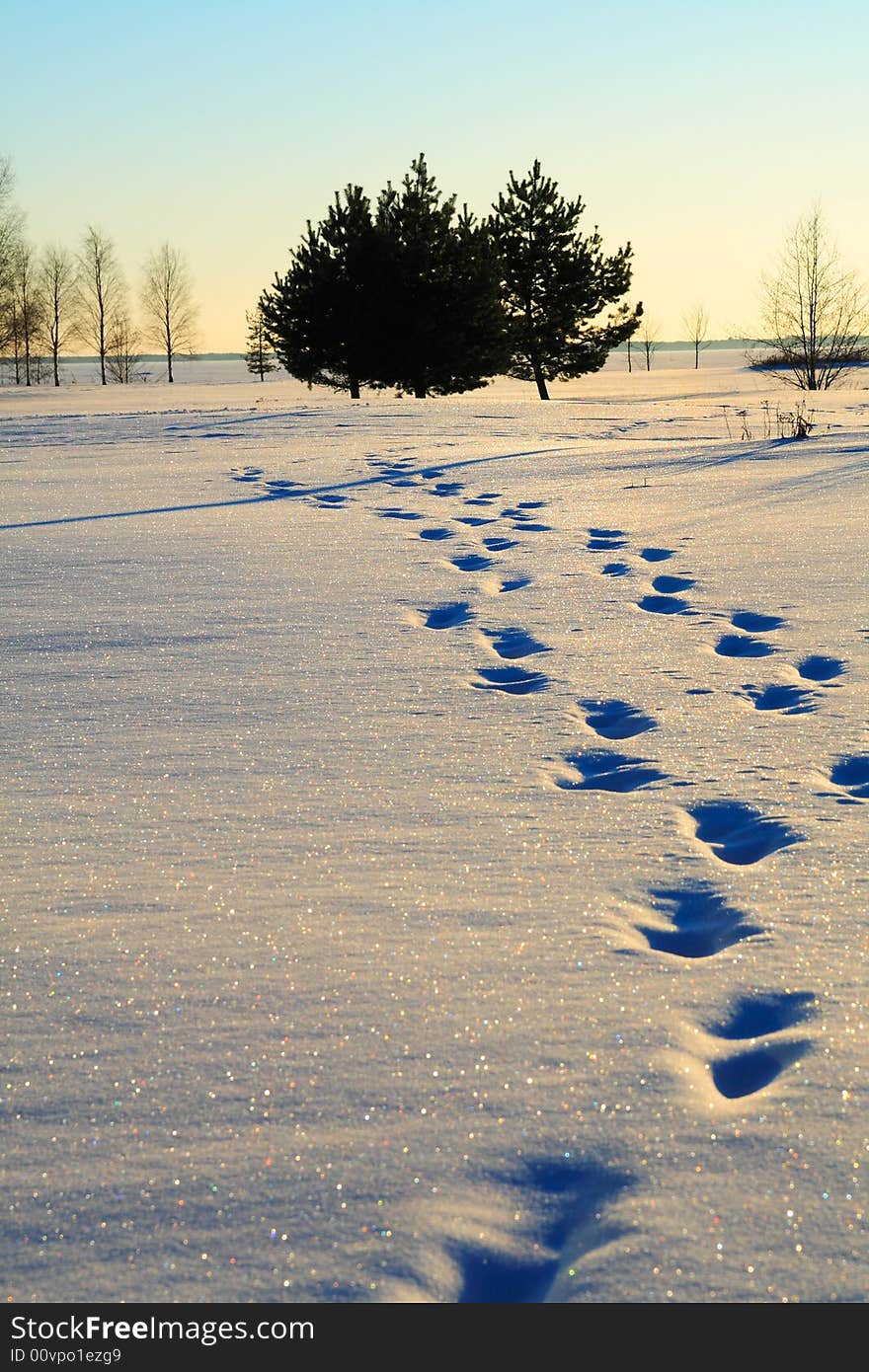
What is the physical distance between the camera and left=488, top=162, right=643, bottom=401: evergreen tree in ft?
105

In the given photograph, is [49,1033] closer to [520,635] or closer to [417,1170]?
[417,1170]

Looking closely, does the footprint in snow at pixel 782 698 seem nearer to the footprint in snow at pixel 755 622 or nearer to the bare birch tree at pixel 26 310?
the footprint in snow at pixel 755 622

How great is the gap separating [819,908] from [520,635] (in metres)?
2.37

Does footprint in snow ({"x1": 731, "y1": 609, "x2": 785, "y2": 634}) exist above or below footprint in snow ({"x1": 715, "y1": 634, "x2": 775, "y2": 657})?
above

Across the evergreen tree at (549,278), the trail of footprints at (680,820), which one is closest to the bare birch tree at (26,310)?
the evergreen tree at (549,278)

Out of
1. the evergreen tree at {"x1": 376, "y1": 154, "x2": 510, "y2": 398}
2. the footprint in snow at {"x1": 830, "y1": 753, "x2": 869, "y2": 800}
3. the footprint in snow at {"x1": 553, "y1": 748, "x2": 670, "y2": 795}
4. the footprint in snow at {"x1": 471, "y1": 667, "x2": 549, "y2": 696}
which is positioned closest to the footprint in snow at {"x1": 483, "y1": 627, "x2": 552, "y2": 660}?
the footprint in snow at {"x1": 471, "y1": 667, "x2": 549, "y2": 696}

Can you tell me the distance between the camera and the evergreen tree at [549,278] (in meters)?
32.1

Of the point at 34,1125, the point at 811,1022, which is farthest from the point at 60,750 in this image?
the point at 811,1022

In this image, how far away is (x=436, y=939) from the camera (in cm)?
216

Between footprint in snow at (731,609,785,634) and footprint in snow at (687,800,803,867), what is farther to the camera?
footprint in snow at (731,609,785,634)

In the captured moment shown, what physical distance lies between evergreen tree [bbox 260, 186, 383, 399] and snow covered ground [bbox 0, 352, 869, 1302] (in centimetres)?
2194

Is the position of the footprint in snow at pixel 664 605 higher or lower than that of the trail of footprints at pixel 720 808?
higher

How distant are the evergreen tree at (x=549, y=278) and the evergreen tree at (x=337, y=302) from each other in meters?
6.45

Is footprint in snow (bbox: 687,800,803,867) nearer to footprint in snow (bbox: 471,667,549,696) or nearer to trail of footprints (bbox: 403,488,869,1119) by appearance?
trail of footprints (bbox: 403,488,869,1119)
